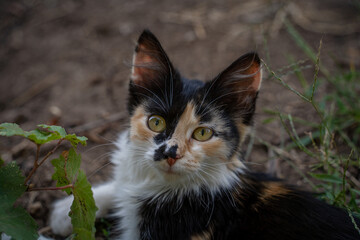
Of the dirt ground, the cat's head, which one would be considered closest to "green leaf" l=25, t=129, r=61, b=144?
the cat's head

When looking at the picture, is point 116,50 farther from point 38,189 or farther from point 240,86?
point 38,189

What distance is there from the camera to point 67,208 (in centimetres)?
208

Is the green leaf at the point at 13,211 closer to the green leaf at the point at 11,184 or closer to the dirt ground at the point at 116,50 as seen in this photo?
the green leaf at the point at 11,184

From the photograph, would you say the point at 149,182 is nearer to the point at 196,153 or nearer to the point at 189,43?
the point at 196,153

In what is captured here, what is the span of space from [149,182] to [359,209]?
120 cm

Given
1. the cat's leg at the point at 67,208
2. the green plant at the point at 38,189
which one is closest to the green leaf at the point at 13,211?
the green plant at the point at 38,189

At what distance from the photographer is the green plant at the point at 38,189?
55.8 inches

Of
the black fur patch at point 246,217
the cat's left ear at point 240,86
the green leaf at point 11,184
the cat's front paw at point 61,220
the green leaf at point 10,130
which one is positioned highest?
the cat's left ear at point 240,86

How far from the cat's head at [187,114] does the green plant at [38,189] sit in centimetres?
37

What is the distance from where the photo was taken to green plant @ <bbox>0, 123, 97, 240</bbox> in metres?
1.42

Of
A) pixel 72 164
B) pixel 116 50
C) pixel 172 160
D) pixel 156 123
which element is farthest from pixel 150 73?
pixel 116 50

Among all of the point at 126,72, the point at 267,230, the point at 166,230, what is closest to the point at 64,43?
the point at 126,72

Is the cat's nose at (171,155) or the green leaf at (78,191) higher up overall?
the cat's nose at (171,155)

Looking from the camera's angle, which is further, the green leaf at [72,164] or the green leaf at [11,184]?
the green leaf at [72,164]
